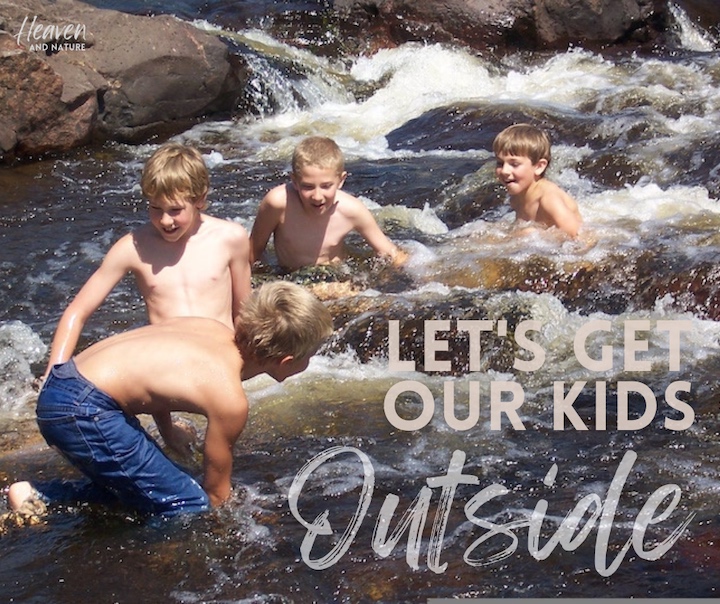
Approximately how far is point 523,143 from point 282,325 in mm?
3491

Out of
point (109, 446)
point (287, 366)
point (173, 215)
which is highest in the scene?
point (173, 215)

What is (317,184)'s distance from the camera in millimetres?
6316

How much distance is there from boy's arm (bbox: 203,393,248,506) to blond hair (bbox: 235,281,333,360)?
19 centimetres

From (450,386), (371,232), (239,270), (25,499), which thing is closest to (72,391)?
(25,499)

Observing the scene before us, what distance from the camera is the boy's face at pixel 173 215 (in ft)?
14.6

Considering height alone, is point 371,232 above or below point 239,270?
below

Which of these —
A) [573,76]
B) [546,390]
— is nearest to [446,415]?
[546,390]

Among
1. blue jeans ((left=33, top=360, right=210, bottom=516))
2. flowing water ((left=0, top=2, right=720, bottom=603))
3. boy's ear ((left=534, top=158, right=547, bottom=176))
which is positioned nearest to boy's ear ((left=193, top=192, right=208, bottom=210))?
blue jeans ((left=33, top=360, right=210, bottom=516))

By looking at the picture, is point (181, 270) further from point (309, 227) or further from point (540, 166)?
point (540, 166)

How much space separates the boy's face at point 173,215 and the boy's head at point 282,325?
28.3 inches

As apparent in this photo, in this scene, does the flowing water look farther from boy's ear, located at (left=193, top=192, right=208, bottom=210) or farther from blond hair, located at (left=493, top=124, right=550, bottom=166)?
boy's ear, located at (left=193, top=192, right=208, bottom=210)

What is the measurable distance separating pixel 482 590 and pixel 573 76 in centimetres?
993

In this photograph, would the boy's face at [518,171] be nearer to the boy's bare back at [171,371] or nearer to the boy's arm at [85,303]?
the boy's arm at [85,303]

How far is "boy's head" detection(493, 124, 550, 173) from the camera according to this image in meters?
6.88
